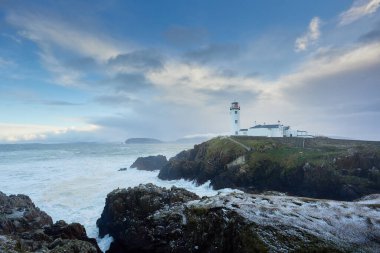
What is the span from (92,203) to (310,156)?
3451 cm

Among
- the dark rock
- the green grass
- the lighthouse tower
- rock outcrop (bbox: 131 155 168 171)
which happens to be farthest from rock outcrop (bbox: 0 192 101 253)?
the lighthouse tower

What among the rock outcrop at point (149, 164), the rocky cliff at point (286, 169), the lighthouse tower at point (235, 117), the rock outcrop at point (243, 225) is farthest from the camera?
the lighthouse tower at point (235, 117)

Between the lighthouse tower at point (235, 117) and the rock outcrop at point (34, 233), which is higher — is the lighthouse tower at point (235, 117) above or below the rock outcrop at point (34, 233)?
above

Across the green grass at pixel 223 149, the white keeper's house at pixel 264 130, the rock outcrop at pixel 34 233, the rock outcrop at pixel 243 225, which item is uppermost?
the white keeper's house at pixel 264 130

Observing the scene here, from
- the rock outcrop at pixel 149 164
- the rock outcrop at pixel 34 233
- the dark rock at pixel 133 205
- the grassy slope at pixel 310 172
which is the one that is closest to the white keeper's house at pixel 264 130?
the rock outcrop at pixel 149 164

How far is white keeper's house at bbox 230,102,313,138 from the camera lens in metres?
77.9

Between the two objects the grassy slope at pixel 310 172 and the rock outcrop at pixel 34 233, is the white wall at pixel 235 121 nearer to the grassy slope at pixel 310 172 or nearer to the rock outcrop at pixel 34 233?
the grassy slope at pixel 310 172

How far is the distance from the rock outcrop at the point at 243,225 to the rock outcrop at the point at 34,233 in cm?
396

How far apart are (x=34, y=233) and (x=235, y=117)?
226 feet

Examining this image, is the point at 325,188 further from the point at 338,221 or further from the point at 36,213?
the point at 36,213

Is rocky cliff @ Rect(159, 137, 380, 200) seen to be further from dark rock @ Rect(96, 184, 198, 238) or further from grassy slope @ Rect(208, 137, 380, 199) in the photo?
dark rock @ Rect(96, 184, 198, 238)

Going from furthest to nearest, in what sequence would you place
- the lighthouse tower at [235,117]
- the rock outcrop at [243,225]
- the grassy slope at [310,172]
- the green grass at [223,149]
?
the lighthouse tower at [235,117] < the green grass at [223,149] < the grassy slope at [310,172] < the rock outcrop at [243,225]

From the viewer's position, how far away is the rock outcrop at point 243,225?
595 inches

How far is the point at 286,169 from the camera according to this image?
43188 millimetres
